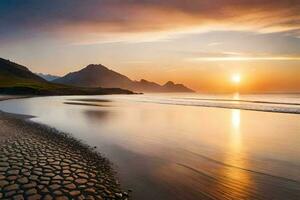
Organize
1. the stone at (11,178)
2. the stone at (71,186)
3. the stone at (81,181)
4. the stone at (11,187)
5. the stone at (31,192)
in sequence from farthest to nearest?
the stone at (81,181) → the stone at (11,178) → the stone at (71,186) → the stone at (11,187) → the stone at (31,192)

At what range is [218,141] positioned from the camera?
2108 cm

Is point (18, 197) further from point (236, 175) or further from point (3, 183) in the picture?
point (236, 175)

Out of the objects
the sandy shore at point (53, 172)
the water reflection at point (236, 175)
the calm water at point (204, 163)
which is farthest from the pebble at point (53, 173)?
the water reflection at point (236, 175)

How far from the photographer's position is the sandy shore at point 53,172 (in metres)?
9.86

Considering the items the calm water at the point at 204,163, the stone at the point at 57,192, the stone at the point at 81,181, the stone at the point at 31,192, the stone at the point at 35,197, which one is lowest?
the calm water at the point at 204,163

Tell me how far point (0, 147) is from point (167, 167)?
10.1 m

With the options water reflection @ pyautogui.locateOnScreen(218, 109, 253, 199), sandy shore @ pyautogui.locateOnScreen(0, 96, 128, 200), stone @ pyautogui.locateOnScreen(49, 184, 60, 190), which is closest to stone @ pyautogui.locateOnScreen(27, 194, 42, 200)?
sandy shore @ pyautogui.locateOnScreen(0, 96, 128, 200)

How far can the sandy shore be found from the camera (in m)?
9.86

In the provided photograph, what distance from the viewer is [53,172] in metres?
12.0

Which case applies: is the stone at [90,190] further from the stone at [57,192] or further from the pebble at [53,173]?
the stone at [57,192]

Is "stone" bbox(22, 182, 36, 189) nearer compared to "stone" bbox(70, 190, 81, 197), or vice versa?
"stone" bbox(70, 190, 81, 197)

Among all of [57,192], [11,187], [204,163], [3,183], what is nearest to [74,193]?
[57,192]

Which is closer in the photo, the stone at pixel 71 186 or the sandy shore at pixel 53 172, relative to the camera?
the sandy shore at pixel 53 172

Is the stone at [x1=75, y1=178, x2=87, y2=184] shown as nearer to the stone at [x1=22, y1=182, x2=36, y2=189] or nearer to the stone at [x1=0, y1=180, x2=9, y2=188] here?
the stone at [x1=22, y1=182, x2=36, y2=189]
